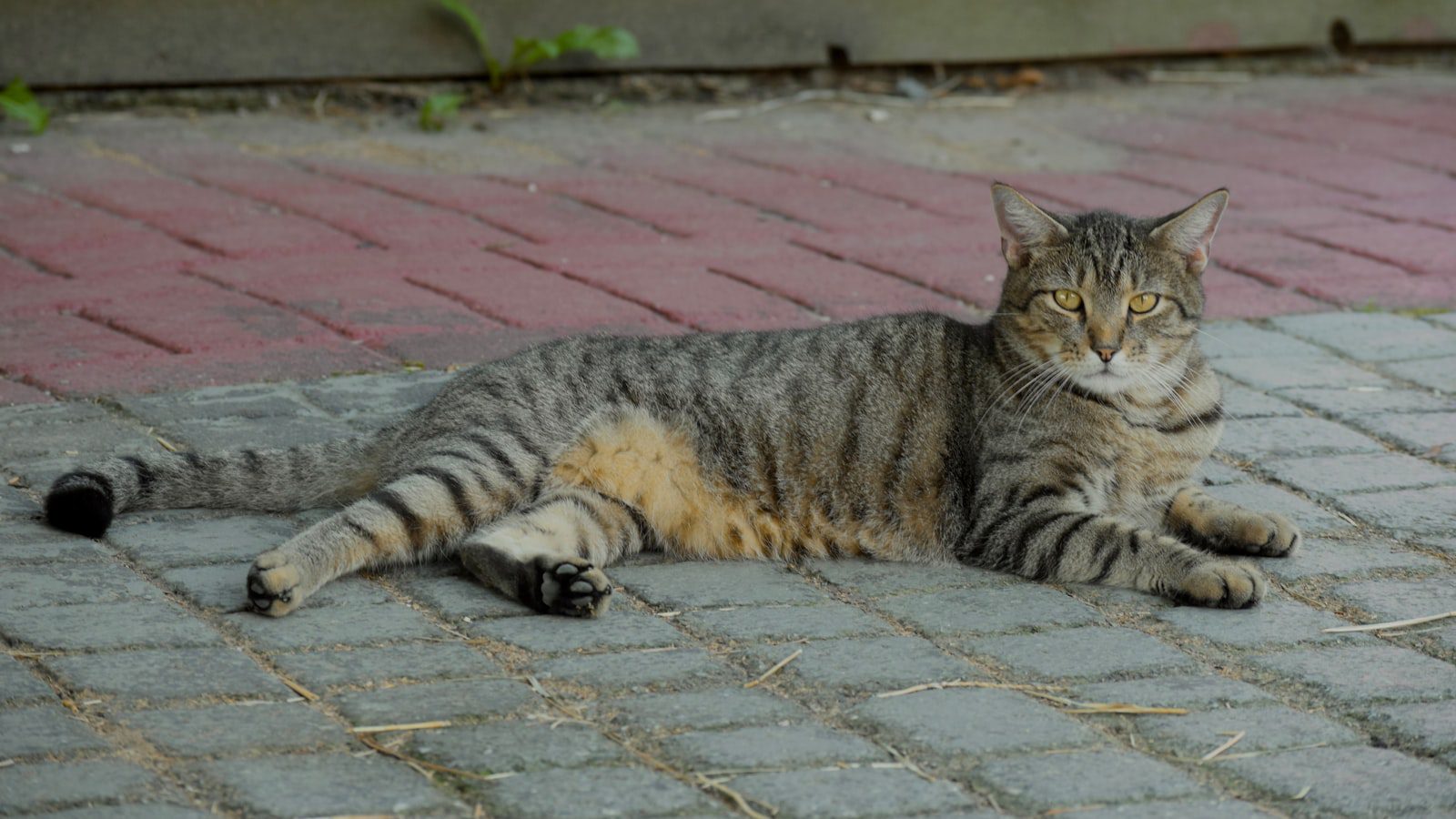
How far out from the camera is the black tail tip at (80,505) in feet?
12.8

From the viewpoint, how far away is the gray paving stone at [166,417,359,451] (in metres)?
4.62

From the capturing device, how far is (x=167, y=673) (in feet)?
10.9

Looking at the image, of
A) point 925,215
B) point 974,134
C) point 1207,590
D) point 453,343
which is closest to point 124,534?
point 453,343

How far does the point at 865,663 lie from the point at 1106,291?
4.38 feet

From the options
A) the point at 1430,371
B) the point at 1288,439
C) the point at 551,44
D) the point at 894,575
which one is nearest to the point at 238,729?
the point at 894,575

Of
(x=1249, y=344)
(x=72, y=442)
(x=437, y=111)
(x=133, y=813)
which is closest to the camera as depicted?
(x=133, y=813)

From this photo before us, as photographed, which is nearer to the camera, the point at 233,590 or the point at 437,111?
the point at 233,590

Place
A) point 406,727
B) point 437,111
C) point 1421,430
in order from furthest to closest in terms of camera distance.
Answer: point 437,111, point 1421,430, point 406,727

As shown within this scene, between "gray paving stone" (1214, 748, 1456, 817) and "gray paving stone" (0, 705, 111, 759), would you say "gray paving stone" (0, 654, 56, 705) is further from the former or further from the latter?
"gray paving stone" (1214, 748, 1456, 817)

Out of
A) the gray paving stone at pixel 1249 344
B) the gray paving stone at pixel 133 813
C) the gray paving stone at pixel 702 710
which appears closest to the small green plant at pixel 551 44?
the gray paving stone at pixel 1249 344

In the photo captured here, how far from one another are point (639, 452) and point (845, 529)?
1.78ft

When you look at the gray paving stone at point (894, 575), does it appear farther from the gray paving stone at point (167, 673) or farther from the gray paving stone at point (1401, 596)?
the gray paving stone at point (167, 673)

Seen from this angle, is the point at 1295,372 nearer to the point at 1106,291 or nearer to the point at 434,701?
the point at 1106,291

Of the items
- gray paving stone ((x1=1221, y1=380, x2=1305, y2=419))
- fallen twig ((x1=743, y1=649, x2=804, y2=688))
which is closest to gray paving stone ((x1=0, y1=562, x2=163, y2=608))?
fallen twig ((x1=743, y1=649, x2=804, y2=688))
